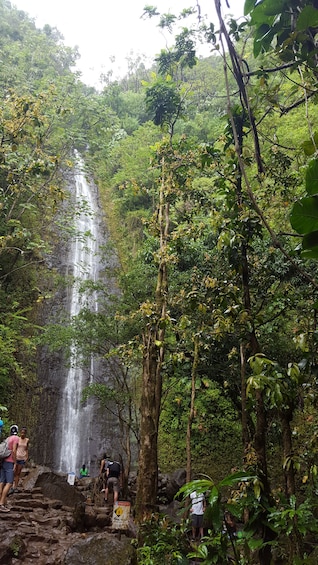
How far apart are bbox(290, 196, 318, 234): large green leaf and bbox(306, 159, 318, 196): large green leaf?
0.03 m

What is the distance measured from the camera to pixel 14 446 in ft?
21.0

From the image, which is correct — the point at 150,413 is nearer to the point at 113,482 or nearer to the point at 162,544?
the point at 162,544

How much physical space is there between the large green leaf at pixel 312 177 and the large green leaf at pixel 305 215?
0.03 meters

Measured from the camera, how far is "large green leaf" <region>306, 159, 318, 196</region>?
149cm

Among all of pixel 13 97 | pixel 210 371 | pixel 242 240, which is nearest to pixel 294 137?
pixel 210 371

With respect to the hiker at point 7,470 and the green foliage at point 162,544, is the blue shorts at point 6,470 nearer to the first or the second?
the hiker at point 7,470

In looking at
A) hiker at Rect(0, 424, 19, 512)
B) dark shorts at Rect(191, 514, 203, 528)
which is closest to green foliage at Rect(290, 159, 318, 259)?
hiker at Rect(0, 424, 19, 512)

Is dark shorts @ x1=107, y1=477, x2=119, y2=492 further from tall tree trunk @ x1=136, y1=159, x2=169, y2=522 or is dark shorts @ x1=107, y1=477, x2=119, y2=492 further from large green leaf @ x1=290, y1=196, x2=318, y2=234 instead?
large green leaf @ x1=290, y1=196, x2=318, y2=234

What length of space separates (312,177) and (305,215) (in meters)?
0.14

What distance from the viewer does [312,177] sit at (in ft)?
4.93

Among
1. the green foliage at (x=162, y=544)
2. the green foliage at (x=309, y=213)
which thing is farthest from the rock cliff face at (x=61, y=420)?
the green foliage at (x=309, y=213)

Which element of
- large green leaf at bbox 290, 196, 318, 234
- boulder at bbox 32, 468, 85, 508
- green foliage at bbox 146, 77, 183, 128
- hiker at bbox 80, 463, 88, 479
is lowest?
boulder at bbox 32, 468, 85, 508

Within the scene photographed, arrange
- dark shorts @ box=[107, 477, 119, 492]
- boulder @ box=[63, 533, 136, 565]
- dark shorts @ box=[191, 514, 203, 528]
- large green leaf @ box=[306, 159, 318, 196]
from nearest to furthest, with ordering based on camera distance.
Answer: large green leaf @ box=[306, 159, 318, 196], boulder @ box=[63, 533, 136, 565], dark shorts @ box=[191, 514, 203, 528], dark shorts @ box=[107, 477, 119, 492]

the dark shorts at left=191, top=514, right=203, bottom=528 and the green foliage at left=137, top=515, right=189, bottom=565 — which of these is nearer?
the green foliage at left=137, top=515, right=189, bottom=565
